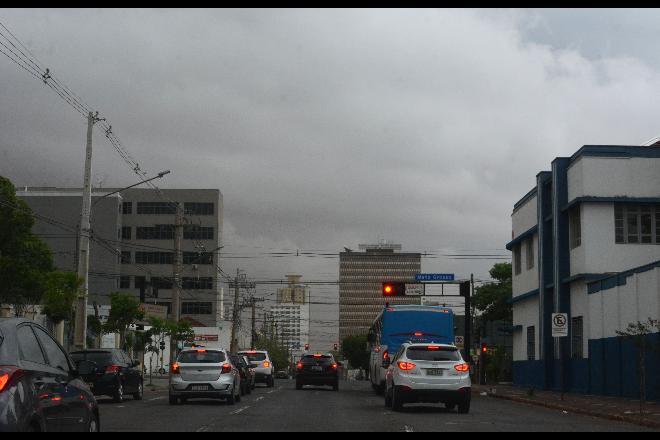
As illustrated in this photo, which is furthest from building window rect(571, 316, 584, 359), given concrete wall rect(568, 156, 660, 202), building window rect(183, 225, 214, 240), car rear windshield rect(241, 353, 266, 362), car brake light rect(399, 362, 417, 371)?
building window rect(183, 225, 214, 240)

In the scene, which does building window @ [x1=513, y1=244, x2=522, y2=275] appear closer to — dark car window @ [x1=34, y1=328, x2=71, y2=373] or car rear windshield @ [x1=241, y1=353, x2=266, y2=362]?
car rear windshield @ [x1=241, y1=353, x2=266, y2=362]

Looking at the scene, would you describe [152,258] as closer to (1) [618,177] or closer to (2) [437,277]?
(2) [437,277]

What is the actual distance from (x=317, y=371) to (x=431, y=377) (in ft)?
60.2

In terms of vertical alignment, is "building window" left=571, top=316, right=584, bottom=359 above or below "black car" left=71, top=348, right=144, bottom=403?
above

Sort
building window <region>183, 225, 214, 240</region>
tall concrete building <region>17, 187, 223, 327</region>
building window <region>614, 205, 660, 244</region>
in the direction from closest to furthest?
building window <region>614, 205, 660, 244</region> → tall concrete building <region>17, 187, 223, 327</region> → building window <region>183, 225, 214, 240</region>

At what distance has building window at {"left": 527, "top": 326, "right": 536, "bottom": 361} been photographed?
43562mm

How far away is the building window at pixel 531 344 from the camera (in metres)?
43.6

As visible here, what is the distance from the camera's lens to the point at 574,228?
38.1 m

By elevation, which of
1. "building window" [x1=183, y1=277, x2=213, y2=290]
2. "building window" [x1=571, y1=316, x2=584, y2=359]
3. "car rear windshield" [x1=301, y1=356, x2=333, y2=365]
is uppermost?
"building window" [x1=183, y1=277, x2=213, y2=290]

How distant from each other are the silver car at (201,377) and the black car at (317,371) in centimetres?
1444

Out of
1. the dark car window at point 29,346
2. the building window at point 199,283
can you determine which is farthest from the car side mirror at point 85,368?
the building window at point 199,283

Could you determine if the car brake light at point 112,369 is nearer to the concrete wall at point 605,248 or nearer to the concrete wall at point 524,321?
the concrete wall at point 605,248

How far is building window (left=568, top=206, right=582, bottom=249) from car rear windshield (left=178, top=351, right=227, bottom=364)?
1710cm

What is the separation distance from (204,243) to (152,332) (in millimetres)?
57393
